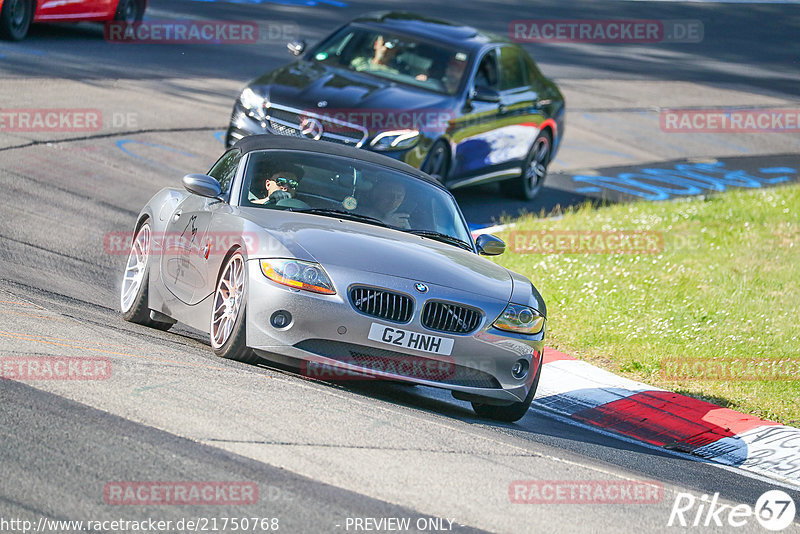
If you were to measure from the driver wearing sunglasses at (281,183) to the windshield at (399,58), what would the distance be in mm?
6292

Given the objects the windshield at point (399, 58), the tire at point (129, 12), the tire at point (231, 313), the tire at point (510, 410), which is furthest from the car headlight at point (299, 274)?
the tire at point (129, 12)

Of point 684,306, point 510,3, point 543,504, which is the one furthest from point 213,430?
point 510,3

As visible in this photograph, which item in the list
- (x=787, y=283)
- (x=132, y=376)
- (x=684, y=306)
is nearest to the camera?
(x=132, y=376)

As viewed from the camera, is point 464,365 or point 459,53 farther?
point 459,53

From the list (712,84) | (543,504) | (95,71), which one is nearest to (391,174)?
(543,504)

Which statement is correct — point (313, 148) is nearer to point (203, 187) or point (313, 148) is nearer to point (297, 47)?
point (203, 187)

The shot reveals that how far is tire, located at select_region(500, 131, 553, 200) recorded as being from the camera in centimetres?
1657

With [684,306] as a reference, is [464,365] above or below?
above

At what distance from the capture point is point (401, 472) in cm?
587

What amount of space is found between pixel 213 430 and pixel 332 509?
3.11 ft

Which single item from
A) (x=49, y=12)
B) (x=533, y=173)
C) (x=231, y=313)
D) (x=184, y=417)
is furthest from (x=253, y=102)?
(x=184, y=417)

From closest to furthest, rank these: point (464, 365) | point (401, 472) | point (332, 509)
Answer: point (332, 509) < point (401, 472) < point (464, 365)

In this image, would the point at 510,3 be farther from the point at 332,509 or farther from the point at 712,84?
the point at 332,509

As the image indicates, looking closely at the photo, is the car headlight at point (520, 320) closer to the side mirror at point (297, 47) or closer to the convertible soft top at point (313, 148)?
the convertible soft top at point (313, 148)
